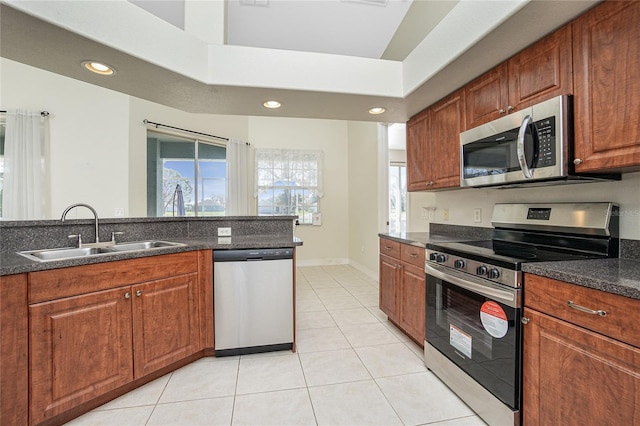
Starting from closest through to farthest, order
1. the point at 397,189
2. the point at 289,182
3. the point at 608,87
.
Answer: the point at 608,87 < the point at 289,182 < the point at 397,189

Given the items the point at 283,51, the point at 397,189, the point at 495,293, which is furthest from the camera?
the point at 397,189

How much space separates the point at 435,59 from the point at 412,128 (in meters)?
0.93

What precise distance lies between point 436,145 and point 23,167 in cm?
437

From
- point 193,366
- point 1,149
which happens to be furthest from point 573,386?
point 1,149

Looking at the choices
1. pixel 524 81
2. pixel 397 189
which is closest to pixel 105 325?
pixel 524 81

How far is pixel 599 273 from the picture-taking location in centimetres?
112

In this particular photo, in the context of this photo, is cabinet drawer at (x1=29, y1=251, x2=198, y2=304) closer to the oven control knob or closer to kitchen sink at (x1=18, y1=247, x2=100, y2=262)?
kitchen sink at (x1=18, y1=247, x2=100, y2=262)

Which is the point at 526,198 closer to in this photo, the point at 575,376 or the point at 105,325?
the point at 575,376

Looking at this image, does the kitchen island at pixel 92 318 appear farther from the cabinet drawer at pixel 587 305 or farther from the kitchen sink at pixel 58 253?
the cabinet drawer at pixel 587 305

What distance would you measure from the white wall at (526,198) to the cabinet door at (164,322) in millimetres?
2329

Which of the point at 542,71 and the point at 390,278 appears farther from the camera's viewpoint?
the point at 390,278

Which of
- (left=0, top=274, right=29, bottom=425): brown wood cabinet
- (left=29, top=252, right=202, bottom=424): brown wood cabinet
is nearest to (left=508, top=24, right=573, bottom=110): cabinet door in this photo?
(left=29, top=252, right=202, bottom=424): brown wood cabinet

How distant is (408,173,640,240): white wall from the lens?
4.69 ft

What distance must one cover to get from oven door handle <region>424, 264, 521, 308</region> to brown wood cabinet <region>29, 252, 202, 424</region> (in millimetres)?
1742
